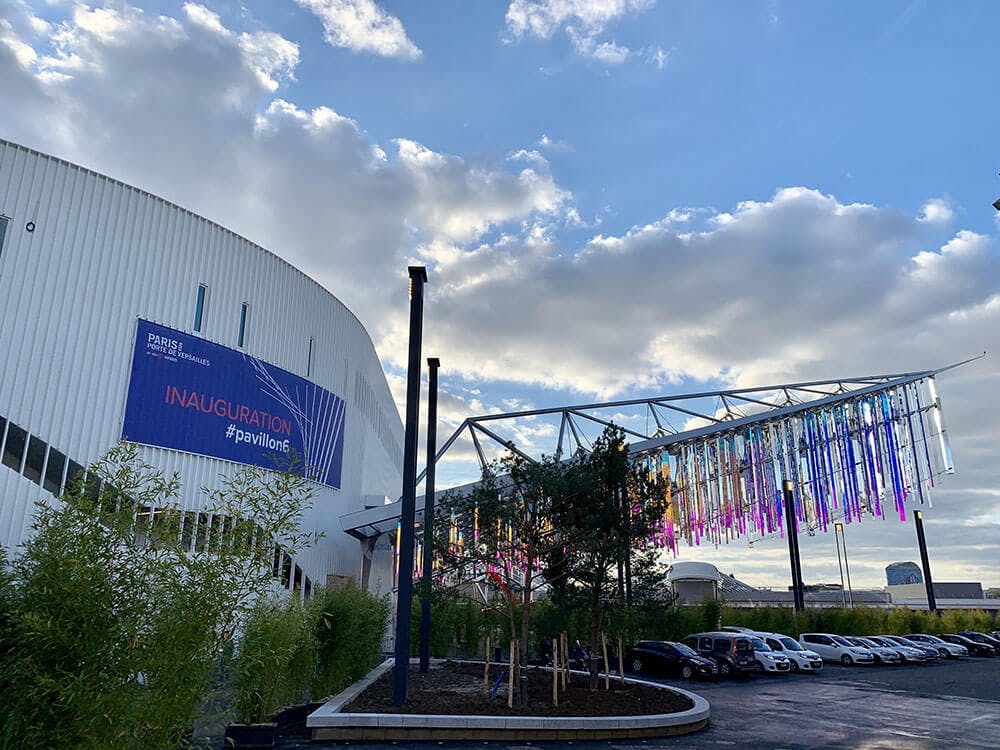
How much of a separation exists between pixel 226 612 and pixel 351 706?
8726mm

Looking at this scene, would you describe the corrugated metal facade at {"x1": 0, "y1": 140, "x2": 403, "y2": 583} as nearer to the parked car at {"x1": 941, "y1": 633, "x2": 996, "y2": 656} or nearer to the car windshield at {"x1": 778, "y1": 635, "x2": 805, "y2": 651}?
the car windshield at {"x1": 778, "y1": 635, "x2": 805, "y2": 651}

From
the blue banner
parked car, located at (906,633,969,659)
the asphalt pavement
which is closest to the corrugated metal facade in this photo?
the blue banner

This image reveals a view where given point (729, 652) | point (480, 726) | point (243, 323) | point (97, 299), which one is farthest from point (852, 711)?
point (97, 299)

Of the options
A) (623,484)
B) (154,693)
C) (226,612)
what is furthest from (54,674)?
(623,484)

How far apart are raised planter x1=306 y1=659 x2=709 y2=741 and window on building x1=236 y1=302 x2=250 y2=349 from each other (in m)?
17.3

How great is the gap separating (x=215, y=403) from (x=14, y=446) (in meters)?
6.99

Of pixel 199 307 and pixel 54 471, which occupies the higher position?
pixel 199 307

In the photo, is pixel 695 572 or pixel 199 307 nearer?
pixel 199 307

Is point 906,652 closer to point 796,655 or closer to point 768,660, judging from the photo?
point 796,655

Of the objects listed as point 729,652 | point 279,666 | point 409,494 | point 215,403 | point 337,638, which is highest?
point 215,403

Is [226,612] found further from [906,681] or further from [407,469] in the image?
[906,681]

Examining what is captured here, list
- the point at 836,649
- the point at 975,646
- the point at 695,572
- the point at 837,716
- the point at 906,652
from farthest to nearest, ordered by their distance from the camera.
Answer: the point at 695,572 → the point at 975,646 → the point at 906,652 → the point at 836,649 → the point at 837,716

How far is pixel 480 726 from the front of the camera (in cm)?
1347

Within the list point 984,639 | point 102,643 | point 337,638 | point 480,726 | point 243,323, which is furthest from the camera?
point 984,639
